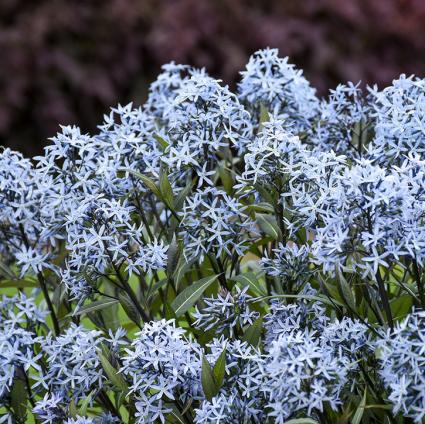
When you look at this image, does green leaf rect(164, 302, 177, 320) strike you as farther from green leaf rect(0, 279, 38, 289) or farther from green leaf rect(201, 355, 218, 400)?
green leaf rect(0, 279, 38, 289)

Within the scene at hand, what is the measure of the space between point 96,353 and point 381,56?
8374 millimetres

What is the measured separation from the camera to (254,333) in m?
2.50

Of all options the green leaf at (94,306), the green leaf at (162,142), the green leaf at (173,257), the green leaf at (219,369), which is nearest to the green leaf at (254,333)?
the green leaf at (219,369)

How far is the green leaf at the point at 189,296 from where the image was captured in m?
2.64

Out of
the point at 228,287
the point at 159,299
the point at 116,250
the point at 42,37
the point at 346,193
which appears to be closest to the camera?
the point at 346,193

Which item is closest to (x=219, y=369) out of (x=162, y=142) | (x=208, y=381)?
(x=208, y=381)

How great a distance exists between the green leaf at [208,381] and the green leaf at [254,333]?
19 centimetres

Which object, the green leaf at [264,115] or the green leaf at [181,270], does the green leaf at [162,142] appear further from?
the green leaf at [181,270]

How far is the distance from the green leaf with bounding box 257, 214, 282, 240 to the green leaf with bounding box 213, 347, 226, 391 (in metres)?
0.49

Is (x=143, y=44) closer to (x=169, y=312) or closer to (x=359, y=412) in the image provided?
(x=169, y=312)

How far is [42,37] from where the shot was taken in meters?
9.84

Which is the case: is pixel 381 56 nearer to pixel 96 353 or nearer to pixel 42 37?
pixel 42 37

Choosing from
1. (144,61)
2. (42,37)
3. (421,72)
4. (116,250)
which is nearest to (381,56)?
(421,72)

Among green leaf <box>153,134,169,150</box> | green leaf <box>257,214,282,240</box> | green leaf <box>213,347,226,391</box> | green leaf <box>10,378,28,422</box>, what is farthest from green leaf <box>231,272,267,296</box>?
green leaf <box>10,378,28,422</box>
